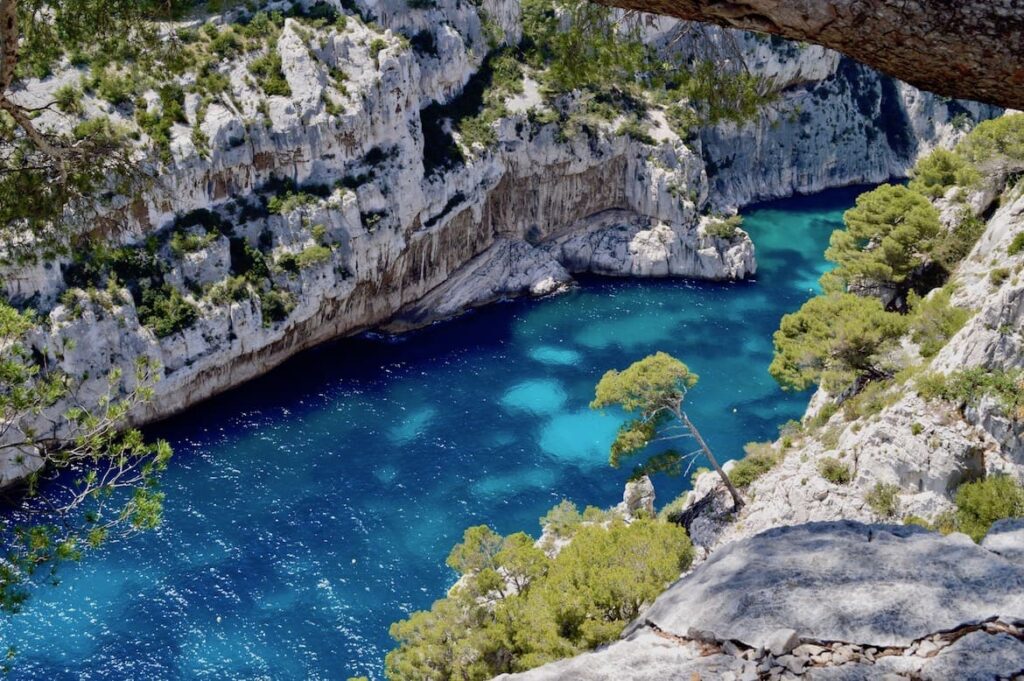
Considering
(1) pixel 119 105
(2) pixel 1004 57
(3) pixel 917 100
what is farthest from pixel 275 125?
(3) pixel 917 100

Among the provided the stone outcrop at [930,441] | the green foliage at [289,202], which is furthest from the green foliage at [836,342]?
the green foliage at [289,202]

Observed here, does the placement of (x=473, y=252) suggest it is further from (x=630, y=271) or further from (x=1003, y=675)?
(x=1003, y=675)

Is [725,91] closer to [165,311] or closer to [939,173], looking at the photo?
[939,173]

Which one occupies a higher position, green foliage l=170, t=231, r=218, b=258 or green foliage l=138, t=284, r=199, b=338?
green foliage l=170, t=231, r=218, b=258

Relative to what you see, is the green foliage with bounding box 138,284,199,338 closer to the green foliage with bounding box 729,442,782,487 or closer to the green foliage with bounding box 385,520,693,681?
the green foliage with bounding box 385,520,693,681

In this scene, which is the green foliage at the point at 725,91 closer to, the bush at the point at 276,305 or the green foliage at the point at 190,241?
the green foliage at the point at 190,241

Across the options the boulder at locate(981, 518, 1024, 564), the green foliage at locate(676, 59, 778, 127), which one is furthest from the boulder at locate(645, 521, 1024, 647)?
the green foliage at locate(676, 59, 778, 127)
